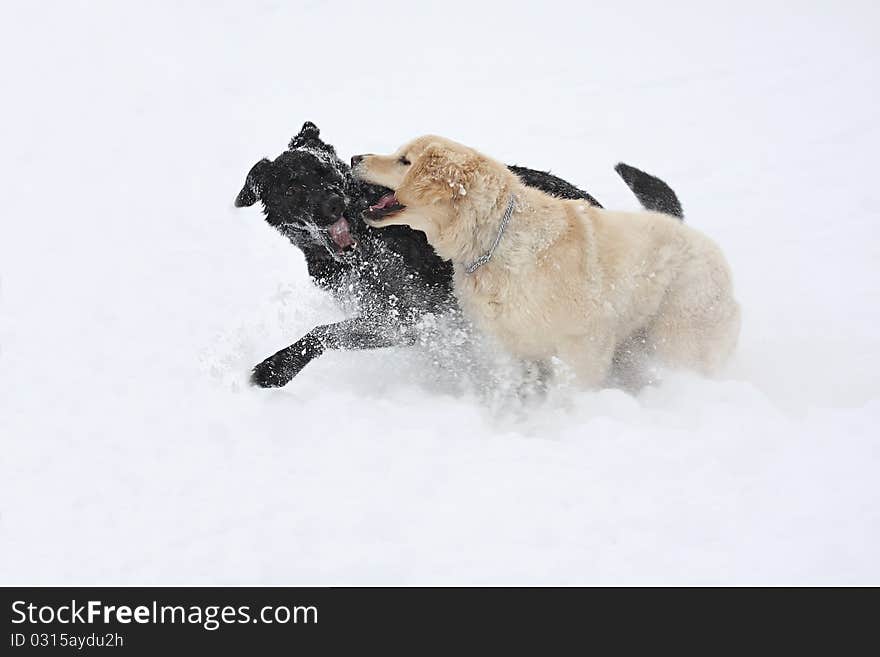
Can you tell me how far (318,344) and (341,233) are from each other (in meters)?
0.64

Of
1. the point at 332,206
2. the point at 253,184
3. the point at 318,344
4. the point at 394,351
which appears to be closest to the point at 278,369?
the point at 318,344

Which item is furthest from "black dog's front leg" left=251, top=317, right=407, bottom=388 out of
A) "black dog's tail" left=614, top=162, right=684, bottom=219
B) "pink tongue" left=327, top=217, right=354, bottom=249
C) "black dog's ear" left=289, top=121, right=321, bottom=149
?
"black dog's tail" left=614, top=162, right=684, bottom=219

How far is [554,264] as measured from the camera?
4.02 m

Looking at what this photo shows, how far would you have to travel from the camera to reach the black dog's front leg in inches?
161

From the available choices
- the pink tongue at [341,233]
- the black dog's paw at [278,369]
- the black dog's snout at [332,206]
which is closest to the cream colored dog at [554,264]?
the black dog's snout at [332,206]

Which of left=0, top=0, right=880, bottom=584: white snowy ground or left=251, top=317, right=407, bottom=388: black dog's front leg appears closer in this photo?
left=0, top=0, right=880, bottom=584: white snowy ground

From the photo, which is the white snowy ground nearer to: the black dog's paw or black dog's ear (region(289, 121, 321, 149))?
the black dog's paw

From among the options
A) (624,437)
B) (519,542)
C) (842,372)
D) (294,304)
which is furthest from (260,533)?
(842,372)

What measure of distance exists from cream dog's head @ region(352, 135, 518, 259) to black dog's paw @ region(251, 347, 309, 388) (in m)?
0.83

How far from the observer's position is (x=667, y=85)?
1029 cm

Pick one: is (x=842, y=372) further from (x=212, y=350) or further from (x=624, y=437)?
(x=212, y=350)

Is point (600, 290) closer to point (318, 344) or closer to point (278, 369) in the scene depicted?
point (318, 344)

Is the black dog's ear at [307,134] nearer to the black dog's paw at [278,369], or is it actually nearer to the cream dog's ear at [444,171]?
the cream dog's ear at [444,171]

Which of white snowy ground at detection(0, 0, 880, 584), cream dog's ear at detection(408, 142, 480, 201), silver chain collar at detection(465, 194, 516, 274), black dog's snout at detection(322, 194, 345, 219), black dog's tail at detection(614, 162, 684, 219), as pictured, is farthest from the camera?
black dog's tail at detection(614, 162, 684, 219)
